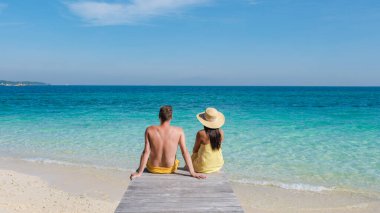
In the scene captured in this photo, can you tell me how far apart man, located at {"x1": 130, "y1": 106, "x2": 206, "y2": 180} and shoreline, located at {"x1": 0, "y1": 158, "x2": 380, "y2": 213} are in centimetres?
232

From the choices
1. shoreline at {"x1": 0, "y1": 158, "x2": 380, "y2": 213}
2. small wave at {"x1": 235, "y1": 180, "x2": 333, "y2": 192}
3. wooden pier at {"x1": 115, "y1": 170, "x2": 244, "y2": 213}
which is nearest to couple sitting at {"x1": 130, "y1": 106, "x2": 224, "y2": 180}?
wooden pier at {"x1": 115, "y1": 170, "x2": 244, "y2": 213}

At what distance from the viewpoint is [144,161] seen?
4.99 metres

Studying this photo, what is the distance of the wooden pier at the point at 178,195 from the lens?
148 inches

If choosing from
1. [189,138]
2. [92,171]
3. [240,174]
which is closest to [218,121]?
[240,174]

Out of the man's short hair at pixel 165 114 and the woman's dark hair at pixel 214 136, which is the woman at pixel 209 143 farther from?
the man's short hair at pixel 165 114

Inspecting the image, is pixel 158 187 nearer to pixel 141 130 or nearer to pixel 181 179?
pixel 181 179

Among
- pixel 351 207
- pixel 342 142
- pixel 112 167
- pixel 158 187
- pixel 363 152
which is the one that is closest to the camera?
pixel 158 187

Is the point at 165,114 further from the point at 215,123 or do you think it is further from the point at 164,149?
the point at 215,123

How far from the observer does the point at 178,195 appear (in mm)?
4102

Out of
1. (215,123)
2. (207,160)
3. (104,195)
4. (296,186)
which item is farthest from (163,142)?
(296,186)

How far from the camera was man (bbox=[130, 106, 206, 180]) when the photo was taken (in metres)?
4.97

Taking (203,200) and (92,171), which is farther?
(92,171)

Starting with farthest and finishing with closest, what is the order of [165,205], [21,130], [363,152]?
1. [21,130]
2. [363,152]
3. [165,205]

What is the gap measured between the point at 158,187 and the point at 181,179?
442mm
